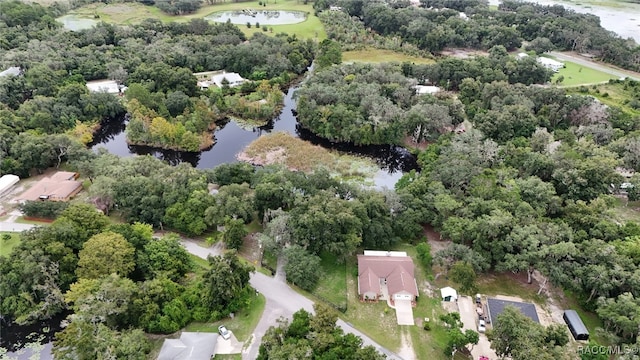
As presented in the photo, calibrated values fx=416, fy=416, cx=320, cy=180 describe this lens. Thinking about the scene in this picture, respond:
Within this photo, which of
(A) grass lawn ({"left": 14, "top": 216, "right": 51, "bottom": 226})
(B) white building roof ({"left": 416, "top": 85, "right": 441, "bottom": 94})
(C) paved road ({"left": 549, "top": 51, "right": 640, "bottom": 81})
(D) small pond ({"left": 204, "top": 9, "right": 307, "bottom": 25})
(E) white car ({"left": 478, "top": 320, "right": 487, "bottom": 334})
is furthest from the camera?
(D) small pond ({"left": 204, "top": 9, "right": 307, "bottom": 25})

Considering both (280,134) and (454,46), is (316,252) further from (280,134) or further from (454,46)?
(454,46)

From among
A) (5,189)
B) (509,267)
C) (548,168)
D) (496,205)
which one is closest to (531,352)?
(509,267)

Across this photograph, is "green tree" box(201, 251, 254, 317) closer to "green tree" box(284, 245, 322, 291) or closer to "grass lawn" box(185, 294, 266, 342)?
"grass lawn" box(185, 294, 266, 342)

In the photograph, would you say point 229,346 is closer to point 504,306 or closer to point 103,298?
point 103,298

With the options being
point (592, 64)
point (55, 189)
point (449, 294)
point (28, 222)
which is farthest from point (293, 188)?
point (592, 64)

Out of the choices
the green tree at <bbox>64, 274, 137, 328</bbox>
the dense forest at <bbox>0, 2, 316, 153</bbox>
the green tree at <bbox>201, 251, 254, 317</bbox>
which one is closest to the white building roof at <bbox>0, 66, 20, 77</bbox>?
the dense forest at <bbox>0, 2, 316, 153</bbox>

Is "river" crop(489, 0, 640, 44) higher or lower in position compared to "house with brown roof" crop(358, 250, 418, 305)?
higher
